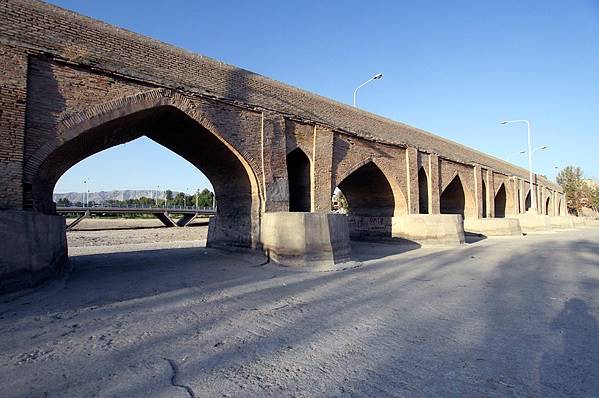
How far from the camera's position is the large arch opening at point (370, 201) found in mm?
15155

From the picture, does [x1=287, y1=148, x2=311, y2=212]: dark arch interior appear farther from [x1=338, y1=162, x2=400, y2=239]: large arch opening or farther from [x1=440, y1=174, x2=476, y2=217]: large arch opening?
[x1=440, y1=174, x2=476, y2=217]: large arch opening

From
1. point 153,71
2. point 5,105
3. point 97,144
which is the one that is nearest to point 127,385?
point 5,105

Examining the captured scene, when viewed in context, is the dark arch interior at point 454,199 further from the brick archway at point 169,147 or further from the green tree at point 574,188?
the green tree at point 574,188

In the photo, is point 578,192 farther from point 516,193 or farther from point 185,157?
point 185,157

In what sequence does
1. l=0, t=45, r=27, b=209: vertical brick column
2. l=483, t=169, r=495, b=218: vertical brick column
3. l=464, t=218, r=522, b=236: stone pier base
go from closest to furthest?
l=0, t=45, r=27, b=209: vertical brick column, l=464, t=218, r=522, b=236: stone pier base, l=483, t=169, r=495, b=218: vertical brick column

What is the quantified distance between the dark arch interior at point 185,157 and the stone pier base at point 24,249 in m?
0.78

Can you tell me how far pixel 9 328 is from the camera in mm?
3850

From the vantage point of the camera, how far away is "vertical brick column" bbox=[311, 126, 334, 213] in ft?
36.7

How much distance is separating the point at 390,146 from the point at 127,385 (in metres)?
13.6

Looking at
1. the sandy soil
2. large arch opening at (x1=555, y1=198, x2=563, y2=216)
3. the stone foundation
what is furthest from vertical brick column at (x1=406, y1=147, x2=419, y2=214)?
large arch opening at (x1=555, y1=198, x2=563, y2=216)

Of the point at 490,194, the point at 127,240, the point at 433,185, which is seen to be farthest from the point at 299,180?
the point at 490,194

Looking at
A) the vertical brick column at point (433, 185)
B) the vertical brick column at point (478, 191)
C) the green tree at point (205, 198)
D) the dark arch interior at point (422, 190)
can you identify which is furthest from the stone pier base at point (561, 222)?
the green tree at point (205, 198)

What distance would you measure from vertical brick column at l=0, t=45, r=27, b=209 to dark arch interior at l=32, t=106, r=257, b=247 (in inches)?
22.5

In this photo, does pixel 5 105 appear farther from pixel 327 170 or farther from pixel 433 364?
pixel 327 170
